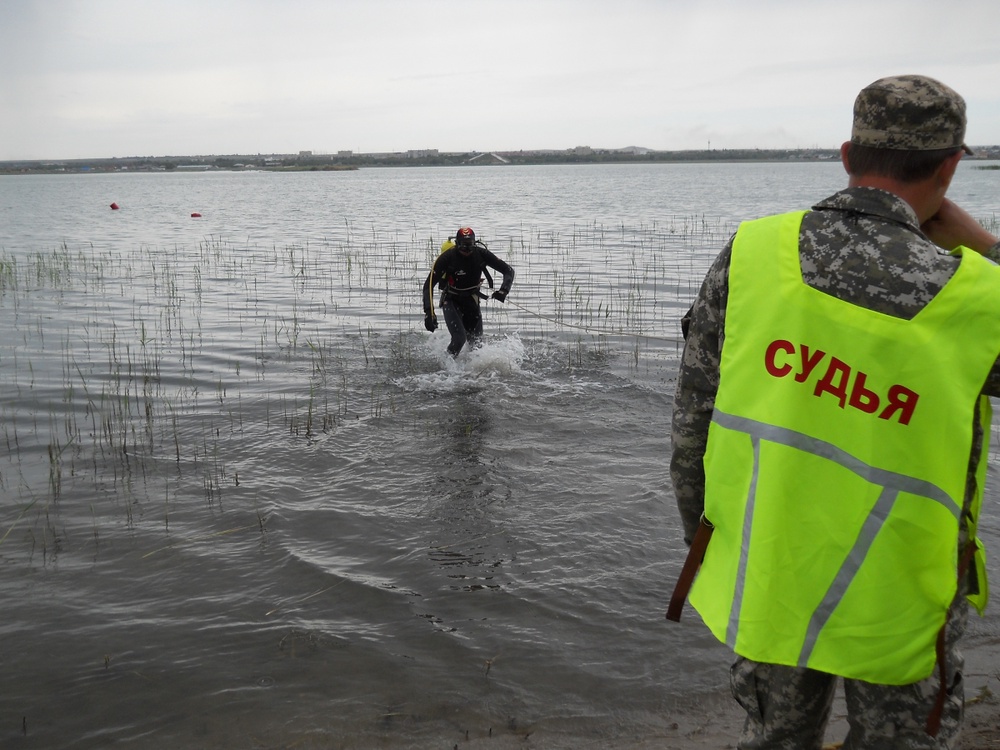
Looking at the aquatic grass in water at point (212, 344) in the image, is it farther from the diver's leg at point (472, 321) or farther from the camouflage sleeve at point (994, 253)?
the camouflage sleeve at point (994, 253)

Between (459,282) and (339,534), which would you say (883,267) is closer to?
(339,534)

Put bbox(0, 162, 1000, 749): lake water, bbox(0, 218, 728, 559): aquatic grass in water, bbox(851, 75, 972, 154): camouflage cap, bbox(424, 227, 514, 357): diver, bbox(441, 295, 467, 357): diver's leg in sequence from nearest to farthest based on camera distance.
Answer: bbox(851, 75, 972, 154): camouflage cap → bbox(0, 162, 1000, 749): lake water → bbox(0, 218, 728, 559): aquatic grass in water → bbox(424, 227, 514, 357): diver → bbox(441, 295, 467, 357): diver's leg

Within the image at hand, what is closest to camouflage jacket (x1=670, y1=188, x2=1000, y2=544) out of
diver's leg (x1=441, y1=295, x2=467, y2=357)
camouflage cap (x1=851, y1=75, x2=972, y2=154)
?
camouflage cap (x1=851, y1=75, x2=972, y2=154)

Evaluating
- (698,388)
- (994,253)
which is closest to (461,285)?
(698,388)

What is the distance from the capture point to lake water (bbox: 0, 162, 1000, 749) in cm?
393

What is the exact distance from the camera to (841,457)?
181 cm

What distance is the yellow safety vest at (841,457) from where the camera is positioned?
5.63 feet

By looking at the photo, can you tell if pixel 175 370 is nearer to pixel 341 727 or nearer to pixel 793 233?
pixel 341 727

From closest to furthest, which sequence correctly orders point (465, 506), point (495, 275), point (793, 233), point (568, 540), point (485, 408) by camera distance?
point (793, 233)
point (568, 540)
point (465, 506)
point (485, 408)
point (495, 275)

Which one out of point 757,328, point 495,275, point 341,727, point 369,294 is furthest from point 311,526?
point 495,275

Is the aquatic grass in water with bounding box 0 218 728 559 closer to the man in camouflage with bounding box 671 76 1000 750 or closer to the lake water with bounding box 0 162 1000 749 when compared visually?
the lake water with bounding box 0 162 1000 749

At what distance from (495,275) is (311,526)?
13359 millimetres

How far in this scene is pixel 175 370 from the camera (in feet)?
33.6

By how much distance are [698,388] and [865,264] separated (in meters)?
0.52
